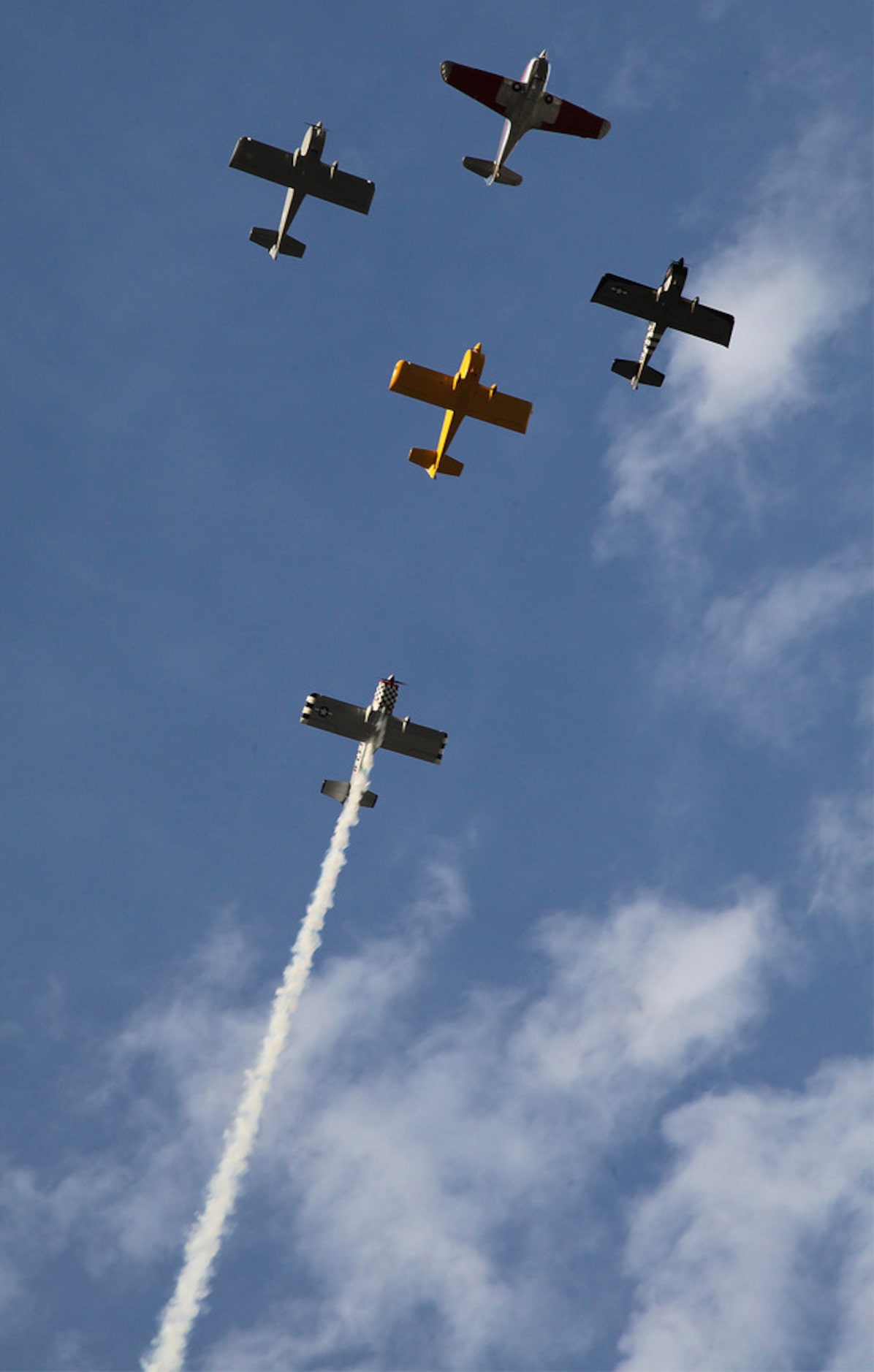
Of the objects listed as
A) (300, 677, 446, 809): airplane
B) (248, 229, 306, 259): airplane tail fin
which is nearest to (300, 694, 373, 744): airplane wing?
(300, 677, 446, 809): airplane

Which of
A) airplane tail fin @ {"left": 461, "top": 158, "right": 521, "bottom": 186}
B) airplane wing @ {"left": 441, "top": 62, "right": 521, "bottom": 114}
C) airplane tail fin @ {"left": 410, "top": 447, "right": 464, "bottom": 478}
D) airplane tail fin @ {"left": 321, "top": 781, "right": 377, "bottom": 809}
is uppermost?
airplane wing @ {"left": 441, "top": 62, "right": 521, "bottom": 114}

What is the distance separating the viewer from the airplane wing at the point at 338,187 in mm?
105312

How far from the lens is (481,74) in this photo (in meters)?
106

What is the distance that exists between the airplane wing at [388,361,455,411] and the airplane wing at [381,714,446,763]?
15.8m

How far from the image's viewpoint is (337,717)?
104750 millimetres

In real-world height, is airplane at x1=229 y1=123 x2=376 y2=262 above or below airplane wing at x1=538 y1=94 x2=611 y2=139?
below

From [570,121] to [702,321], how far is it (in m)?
12.5

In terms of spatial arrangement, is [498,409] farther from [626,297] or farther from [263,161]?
[263,161]

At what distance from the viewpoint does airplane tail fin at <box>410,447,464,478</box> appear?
355 feet

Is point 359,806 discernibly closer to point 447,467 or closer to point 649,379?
point 447,467

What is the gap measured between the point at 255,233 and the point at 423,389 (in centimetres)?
1318

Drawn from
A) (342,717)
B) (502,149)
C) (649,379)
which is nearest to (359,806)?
(342,717)

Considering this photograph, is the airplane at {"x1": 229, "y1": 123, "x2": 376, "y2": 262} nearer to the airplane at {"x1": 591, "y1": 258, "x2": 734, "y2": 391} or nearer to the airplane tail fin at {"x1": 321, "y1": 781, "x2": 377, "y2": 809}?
the airplane at {"x1": 591, "y1": 258, "x2": 734, "y2": 391}

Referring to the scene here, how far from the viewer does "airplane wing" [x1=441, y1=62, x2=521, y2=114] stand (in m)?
105
